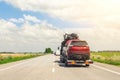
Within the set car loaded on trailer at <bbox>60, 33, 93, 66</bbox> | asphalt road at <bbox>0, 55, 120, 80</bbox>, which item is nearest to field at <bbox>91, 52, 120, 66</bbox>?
car loaded on trailer at <bbox>60, 33, 93, 66</bbox>

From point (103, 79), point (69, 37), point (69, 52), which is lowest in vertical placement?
point (103, 79)

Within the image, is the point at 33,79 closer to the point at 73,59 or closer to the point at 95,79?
the point at 95,79

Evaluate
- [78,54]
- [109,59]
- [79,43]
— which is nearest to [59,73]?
[78,54]

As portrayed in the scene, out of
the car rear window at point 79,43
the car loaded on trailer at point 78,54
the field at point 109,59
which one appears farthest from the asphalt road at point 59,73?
the field at point 109,59

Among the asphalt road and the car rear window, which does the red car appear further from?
the asphalt road

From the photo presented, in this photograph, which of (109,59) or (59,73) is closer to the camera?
(59,73)

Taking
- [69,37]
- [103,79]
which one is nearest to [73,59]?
[69,37]

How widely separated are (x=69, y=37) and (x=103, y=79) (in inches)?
779

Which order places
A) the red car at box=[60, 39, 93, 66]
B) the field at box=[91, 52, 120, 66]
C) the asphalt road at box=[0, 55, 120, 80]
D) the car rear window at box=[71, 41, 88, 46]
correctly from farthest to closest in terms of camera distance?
the field at box=[91, 52, 120, 66], the car rear window at box=[71, 41, 88, 46], the red car at box=[60, 39, 93, 66], the asphalt road at box=[0, 55, 120, 80]

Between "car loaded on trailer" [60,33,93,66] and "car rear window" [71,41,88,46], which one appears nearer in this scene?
"car loaded on trailer" [60,33,93,66]

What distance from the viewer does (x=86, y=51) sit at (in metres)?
27.1

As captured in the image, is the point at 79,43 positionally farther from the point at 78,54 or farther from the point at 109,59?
the point at 109,59

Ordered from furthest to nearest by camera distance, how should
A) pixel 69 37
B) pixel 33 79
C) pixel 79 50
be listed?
pixel 69 37
pixel 79 50
pixel 33 79

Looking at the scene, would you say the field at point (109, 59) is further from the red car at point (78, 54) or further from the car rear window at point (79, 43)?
the car rear window at point (79, 43)
